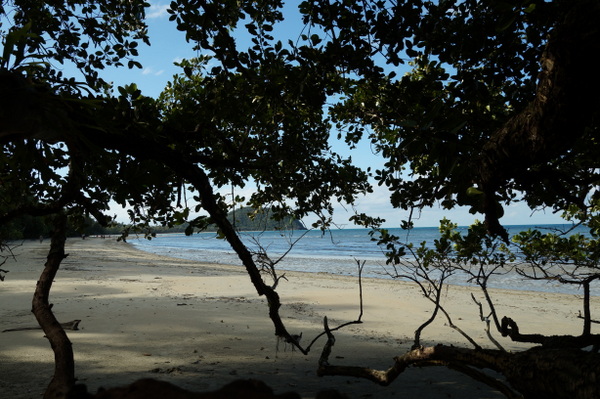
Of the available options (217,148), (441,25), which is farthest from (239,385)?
(217,148)

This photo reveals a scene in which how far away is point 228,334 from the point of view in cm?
763

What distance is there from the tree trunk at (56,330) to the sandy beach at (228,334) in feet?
4.28

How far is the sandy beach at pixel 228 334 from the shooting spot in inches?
194

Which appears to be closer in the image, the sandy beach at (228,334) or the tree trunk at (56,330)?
the tree trunk at (56,330)

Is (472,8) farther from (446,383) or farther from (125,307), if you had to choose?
(125,307)

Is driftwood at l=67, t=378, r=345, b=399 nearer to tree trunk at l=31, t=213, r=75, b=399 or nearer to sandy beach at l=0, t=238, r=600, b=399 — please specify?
tree trunk at l=31, t=213, r=75, b=399

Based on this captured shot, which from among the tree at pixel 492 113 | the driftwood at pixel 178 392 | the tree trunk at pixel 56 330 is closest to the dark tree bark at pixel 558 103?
the tree at pixel 492 113

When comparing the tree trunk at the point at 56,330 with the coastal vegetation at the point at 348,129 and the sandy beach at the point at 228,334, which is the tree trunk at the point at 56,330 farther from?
the sandy beach at the point at 228,334

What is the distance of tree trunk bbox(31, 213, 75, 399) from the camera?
9.23 ft

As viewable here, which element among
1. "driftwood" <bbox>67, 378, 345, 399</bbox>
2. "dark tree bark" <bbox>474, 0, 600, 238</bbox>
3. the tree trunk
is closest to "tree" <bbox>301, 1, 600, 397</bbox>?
"dark tree bark" <bbox>474, 0, 600, 238</bbox>

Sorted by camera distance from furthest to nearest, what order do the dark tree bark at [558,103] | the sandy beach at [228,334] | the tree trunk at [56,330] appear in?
the sandy beach at [228,334]
the tree trunk at [56,330]
the dark tree bark at [558,103]

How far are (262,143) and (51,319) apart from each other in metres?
3.00

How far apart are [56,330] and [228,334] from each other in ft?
14.8

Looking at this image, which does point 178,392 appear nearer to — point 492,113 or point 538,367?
point 538,367
